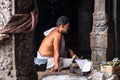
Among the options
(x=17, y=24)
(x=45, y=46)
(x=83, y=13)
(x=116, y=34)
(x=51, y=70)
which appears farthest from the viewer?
(x=83, y=13)

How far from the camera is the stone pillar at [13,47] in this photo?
2.89 m

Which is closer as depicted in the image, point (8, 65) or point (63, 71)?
Answer: point (8, 65)

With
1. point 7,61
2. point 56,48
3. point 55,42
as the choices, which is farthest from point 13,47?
point 55,42

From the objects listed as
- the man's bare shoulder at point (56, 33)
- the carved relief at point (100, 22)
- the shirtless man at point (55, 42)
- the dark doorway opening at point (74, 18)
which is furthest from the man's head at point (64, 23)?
the dark doorway opening at point (74, 18)

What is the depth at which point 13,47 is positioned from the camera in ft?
9.55

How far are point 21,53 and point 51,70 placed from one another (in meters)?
3.59

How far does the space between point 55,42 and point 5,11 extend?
3887 mm

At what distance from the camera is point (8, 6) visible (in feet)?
9.52

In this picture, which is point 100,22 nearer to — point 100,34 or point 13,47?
point 100,34

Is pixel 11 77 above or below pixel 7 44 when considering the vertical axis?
below

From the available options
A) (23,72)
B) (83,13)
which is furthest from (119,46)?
(23,72)

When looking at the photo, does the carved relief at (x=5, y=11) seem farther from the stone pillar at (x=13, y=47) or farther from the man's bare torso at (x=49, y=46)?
the man's bare torso at (x=49, y=46)

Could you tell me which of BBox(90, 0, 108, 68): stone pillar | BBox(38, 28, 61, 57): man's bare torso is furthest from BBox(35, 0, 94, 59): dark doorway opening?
BBox(38, 28, 61, 57): man's bare torso

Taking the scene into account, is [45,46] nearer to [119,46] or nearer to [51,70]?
[51,70]
